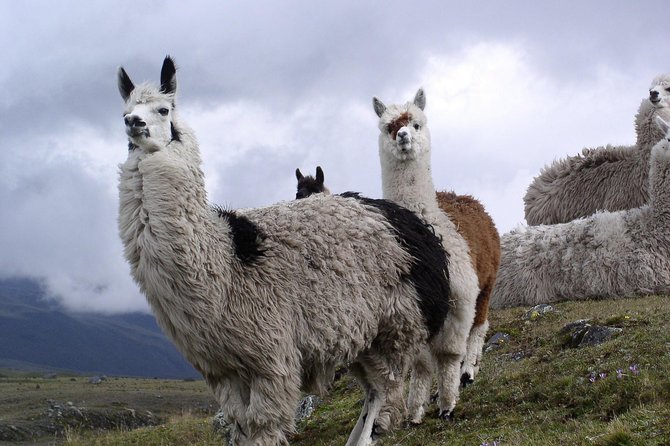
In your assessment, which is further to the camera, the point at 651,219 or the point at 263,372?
the point at 651,219

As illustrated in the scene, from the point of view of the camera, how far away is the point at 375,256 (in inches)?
263

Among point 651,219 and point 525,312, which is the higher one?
point 651,219

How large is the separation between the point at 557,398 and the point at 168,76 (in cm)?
441

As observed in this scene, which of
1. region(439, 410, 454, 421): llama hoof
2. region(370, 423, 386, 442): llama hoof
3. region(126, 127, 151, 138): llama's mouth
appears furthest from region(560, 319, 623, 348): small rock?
region(126, 127, 151, 138): llama's mouth

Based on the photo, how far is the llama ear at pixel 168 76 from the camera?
20.7ft

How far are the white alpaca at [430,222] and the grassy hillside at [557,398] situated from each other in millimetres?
296

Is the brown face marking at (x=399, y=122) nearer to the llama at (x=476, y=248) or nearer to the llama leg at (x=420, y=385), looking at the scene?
the llama at (x=476, y=248)

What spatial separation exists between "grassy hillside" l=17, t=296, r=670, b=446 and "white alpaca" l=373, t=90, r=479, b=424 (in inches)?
11.7

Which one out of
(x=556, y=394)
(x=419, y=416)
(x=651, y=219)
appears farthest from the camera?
(x=651, y=219)

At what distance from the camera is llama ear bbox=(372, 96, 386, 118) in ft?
30.4

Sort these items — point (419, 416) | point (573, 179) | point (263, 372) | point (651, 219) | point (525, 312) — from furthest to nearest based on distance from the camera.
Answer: point (573, 179) < point (651, 219) < point (525, 312) < point (419, 416) < point (263, 372)

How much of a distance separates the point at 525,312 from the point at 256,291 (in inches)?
286

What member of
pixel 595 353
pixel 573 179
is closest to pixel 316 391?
pixel 595 353

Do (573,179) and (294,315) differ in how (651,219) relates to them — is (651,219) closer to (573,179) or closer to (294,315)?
(573,179)
